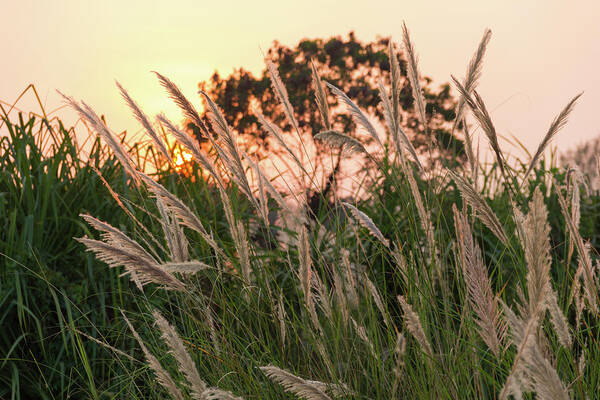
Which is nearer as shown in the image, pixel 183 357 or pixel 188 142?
pixel 183 357

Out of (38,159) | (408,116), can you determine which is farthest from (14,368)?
(408,116)

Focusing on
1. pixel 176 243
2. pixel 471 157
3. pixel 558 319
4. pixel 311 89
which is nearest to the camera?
pixel 558 319

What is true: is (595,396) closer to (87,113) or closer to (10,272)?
(87,113)

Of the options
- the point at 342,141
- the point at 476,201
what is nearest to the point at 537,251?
the point at 476,201

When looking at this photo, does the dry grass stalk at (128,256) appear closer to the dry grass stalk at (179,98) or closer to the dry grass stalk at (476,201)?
the dry grass stalk at (179,98)

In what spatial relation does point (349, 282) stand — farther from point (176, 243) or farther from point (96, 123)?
point (96, 123)

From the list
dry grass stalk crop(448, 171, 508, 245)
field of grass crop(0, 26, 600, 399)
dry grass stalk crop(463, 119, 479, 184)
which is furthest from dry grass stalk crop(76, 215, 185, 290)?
dry grass stalk crop(463, 119, 479, 184)

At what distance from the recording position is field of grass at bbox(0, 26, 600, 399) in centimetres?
145

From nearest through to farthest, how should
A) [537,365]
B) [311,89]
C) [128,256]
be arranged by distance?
[537,365]
[128,256]
[311,89]

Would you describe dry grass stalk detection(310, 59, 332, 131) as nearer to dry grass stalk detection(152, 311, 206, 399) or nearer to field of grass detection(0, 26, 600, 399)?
field of grass detection(0, 26, 600, 399)

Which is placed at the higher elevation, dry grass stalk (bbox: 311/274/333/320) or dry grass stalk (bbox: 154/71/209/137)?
dry grass stalk (bbox: 154/71/209/137)

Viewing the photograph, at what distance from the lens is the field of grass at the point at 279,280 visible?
4.75 ft

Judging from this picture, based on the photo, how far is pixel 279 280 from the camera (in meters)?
4.24

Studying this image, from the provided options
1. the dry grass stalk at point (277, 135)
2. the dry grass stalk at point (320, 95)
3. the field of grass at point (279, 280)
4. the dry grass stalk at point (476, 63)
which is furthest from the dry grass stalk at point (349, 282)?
the dry grass stalk at point (476, 63)
